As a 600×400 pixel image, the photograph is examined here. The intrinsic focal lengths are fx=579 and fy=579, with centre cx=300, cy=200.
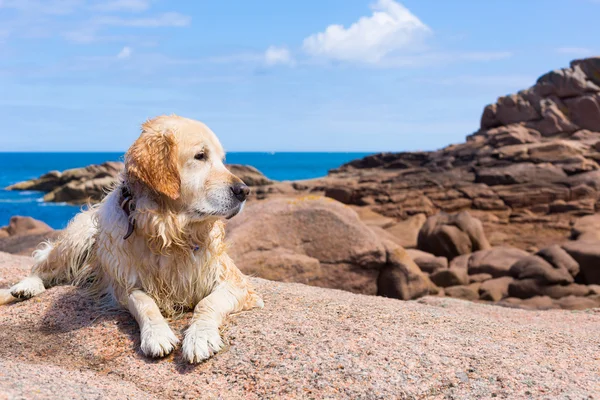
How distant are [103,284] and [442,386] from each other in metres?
3.75

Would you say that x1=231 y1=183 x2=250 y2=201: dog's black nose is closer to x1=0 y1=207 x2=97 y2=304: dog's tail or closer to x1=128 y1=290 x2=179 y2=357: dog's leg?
x1=128 y1=290 x2=179 y2=357: dog's leg

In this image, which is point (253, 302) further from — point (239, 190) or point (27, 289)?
point (27, 289)

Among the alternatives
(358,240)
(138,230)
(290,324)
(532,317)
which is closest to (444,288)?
(358,240)

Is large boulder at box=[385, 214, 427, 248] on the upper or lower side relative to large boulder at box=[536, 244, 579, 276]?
lower

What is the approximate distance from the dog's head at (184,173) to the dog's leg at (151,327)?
95 cm

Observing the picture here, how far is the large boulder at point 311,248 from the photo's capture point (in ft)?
36.6

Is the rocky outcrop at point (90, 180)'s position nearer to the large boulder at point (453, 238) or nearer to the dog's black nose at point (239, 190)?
the large boulder at point (453, 238)

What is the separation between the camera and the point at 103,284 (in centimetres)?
632

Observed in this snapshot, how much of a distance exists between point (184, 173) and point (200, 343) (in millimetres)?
1479

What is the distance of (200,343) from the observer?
4891 millimetres

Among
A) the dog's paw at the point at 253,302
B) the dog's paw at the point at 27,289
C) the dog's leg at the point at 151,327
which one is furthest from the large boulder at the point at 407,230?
the dog's leg at the point at 151,327

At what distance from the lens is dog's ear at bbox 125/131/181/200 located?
16.4ft

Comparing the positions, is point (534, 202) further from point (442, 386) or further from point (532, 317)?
point (442, 386)

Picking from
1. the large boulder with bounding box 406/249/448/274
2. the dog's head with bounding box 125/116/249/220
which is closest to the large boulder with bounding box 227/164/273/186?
the large boulder with bounding box 406/249/448/274
